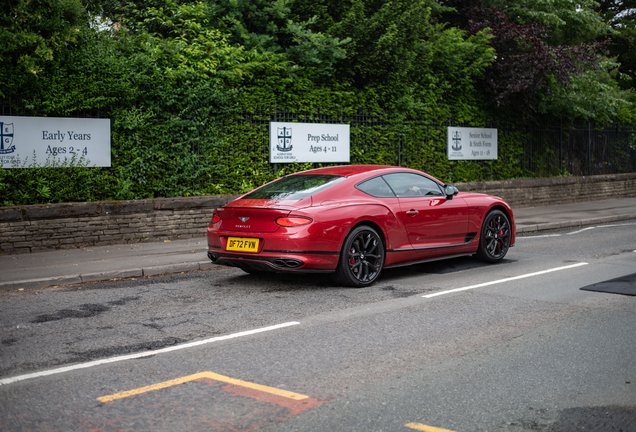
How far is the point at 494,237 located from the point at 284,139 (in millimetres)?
6148

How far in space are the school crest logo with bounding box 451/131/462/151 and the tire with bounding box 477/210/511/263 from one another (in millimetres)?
9161

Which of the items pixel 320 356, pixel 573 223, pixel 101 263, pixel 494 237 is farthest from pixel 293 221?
pixel 573 223

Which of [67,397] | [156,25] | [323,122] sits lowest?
[67,397]

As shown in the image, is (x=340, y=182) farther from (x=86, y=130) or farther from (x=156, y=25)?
(x=156, y=25)

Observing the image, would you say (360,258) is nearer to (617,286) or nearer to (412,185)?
(412,185)

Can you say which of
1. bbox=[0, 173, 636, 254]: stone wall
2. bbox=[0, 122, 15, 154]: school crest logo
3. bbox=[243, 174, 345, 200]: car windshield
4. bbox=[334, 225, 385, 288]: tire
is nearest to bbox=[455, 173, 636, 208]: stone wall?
bbox=[0, 173, 636, 254]: stone wall

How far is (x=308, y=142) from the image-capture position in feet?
48.9

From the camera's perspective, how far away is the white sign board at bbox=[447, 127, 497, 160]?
1888 centimetres

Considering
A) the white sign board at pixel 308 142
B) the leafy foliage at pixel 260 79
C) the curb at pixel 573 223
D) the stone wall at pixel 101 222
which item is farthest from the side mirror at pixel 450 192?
the curb at pixel 573 223

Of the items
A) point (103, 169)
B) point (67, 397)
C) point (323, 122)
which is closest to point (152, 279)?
point (103, 169)

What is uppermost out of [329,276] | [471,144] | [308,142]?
[471,144]

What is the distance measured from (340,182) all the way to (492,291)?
232cm

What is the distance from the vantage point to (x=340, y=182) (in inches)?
321

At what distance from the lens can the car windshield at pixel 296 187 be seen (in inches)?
313
